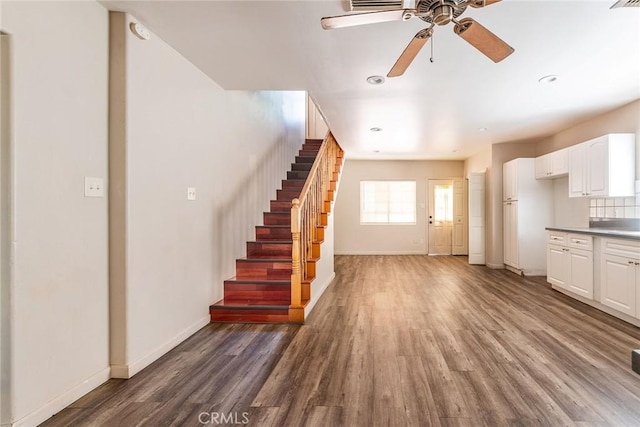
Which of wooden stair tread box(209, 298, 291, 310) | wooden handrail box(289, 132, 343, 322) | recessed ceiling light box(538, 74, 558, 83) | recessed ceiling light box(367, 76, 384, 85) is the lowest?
wooden stair tread box(209, 298, 291, 310)

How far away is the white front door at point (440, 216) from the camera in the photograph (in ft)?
28.8

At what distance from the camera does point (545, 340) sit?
9.55 feet

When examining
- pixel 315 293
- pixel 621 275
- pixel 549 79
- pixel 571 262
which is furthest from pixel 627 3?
pixel 315 293

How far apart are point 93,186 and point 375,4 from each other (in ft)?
6.86

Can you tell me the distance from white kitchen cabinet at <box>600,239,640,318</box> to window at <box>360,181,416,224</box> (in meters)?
5.38

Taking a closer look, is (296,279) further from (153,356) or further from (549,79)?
(549,79)

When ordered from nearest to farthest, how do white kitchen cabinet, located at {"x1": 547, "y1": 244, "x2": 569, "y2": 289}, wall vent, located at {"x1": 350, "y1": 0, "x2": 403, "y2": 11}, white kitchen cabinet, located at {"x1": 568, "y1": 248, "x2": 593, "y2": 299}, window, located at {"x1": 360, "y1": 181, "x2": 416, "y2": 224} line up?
wall vent, located at {"x1": 350, "y1": 0, "x2": 403, "y2": 11} < white kitchen cabinet, located at {"x1": 568, "y1": 248, "x2": 593, "y2": 299} < white kitchen cabinet, located at {"x1": 547, "y1": 244, "x2": 569, "y2": 289} < window, located at {"x1": 360, "y1": 181, "x2": 416, "y2": 224}

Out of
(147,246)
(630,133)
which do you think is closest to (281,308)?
(147,246)

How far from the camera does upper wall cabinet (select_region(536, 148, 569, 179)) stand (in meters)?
5.06

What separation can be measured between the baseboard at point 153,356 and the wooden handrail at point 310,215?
3.14 ft

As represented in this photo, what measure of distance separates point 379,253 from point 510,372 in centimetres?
659

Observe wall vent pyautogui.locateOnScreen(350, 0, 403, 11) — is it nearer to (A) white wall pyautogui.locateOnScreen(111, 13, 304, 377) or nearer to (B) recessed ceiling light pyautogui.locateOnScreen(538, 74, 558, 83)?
(A) white wall pyautogui.locateOnScreen(111, 13, 304, 377)

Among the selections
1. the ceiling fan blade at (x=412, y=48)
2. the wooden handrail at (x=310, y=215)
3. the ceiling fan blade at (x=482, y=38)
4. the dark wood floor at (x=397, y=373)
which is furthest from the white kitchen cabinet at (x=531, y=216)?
the ceiling fan blade at (x=412, y=48)

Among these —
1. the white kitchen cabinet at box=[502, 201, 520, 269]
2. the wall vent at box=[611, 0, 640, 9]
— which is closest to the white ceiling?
the wall vent at box=[611, 0, 640, 9]
